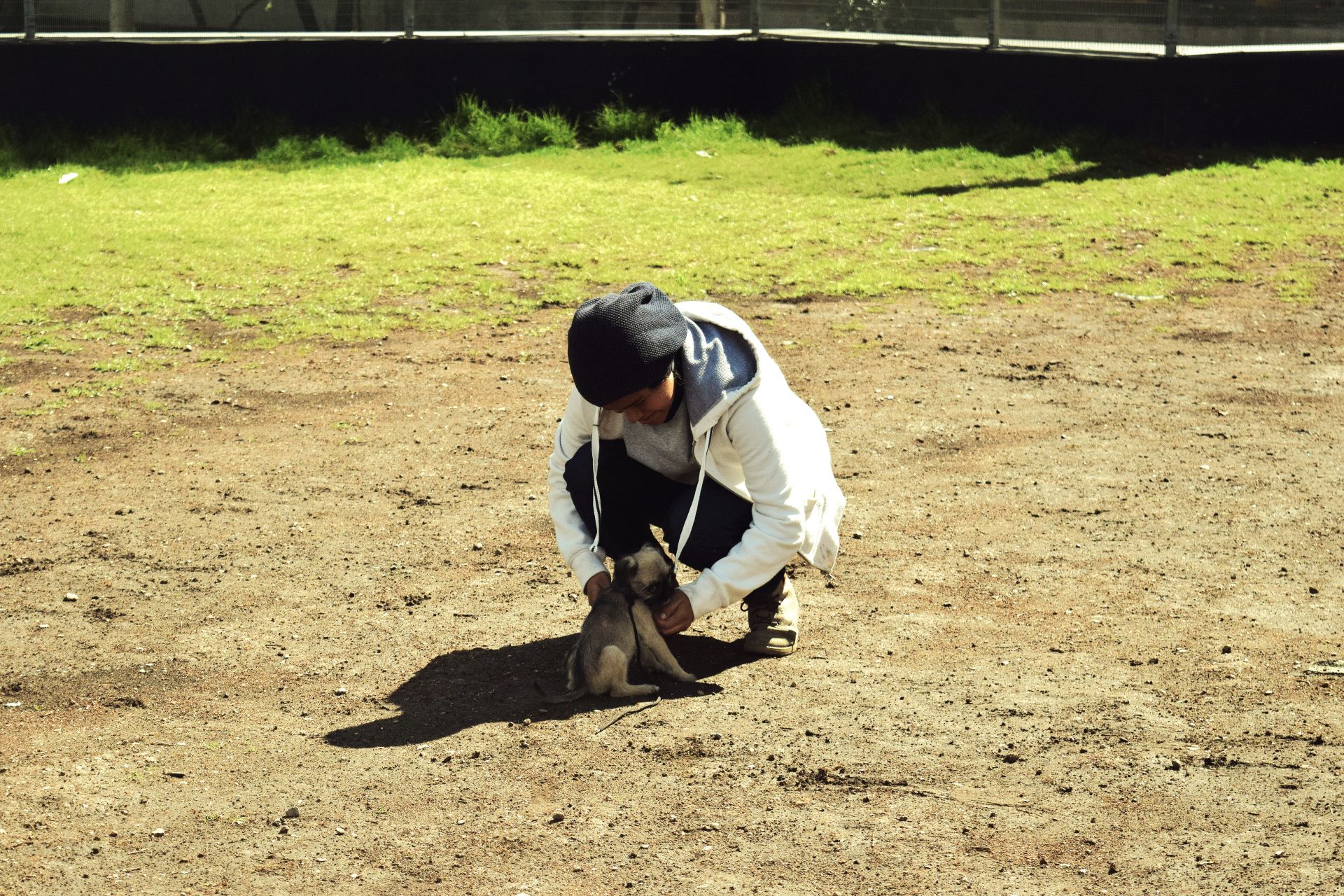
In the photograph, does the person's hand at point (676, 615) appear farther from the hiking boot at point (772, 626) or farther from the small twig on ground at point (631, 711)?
the hiking boot at point (772, 626)

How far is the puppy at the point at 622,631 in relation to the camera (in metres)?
3.82

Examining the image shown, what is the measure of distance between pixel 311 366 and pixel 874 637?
389 centimetres

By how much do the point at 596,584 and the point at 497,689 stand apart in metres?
0.40

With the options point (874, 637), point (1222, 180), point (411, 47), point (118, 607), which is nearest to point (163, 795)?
point (118, 607)

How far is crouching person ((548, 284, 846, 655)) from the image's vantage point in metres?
3.58

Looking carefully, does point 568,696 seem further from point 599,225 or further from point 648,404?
point 599,225

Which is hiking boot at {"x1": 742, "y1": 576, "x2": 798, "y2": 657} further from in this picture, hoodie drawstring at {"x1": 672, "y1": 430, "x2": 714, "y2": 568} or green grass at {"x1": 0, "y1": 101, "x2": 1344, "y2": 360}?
green grass at {"x1": 0, "y1": 101, "x2": 1344, "y2": 360}

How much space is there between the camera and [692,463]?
4.04 m

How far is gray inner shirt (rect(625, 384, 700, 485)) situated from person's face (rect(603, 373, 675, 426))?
157 millimetres

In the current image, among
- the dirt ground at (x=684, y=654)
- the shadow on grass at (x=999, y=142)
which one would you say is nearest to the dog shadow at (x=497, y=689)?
the dirt ground at (x=684, y=654)

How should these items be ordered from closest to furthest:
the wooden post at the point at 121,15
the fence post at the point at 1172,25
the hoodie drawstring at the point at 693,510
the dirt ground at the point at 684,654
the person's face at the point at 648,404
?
1. the dirt ground at the point at 684,654
2. the person's face at the point at 648,404
3. the hoodie drawstring at the point at 693,510
4. the fence post at the point at 1172,25
5. the wooden post at the point at 121,15

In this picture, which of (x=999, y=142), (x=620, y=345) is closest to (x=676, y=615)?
(x=620, y=345)

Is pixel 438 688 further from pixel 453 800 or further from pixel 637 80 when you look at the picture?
pixel 637 80

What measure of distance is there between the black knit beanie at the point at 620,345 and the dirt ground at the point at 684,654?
87 centimetres
